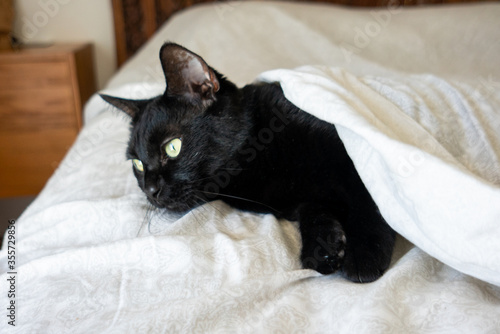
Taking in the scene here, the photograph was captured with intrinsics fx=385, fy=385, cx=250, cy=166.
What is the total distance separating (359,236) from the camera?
748 millimetres

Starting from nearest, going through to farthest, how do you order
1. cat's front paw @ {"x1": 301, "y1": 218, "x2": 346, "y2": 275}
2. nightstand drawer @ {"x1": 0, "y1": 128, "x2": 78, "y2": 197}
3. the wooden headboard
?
cat's front paw @ {"x1": 301, "y1": 218, "x2": 346, "y2": 275}
nightstand drawer @ {"x1": 0, "y1": 128, "x2": 78, "y2": 197}
the wooden headboard

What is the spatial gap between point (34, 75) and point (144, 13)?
0.71 m

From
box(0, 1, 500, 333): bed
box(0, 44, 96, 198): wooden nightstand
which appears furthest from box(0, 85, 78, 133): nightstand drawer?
box(0, 1, 500, 333): bed

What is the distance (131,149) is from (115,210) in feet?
0.48

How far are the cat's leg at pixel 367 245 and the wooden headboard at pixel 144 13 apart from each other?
1.84m

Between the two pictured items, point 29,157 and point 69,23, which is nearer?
point 29,157

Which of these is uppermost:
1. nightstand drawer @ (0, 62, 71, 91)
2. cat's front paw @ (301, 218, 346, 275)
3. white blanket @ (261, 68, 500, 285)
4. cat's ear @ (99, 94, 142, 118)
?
white blanket @ (261, 68, 500, 285)

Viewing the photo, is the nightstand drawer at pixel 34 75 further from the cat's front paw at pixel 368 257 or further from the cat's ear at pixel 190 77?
the cat's front paw at pixel 368 257

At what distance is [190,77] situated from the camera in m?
0.86

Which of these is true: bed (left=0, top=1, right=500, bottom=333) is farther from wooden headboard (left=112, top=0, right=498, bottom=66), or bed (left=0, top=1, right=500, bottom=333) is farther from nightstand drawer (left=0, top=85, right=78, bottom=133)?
wooden headboard (left=112, top=0, right=498, bottom=66)

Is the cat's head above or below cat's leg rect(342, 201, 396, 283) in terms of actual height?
above

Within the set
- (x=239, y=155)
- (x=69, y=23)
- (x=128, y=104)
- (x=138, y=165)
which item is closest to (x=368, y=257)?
(x=239, y=155)

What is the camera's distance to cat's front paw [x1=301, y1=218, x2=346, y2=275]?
27.7 inches

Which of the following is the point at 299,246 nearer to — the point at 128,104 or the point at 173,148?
the point at 173,148
